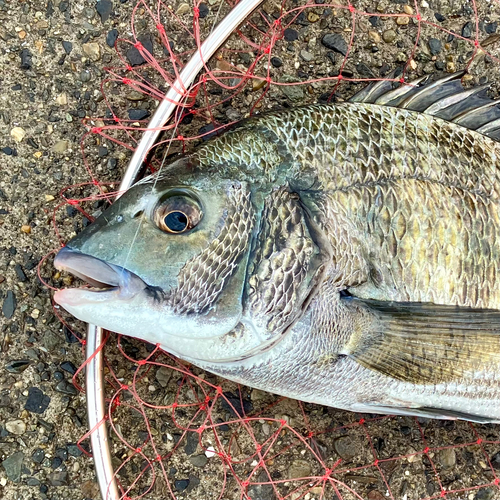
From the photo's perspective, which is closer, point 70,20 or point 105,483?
point 105,483

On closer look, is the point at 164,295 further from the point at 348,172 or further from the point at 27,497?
the point at 27,497

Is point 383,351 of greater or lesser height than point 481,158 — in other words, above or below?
below

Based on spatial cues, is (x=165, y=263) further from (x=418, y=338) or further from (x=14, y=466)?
(x=14, y=466)

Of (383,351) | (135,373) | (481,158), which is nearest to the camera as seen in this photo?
(383,351)

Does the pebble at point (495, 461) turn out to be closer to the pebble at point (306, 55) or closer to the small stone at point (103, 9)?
the pebble at point (306, 55)

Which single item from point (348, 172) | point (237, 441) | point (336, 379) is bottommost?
point (237, 441)

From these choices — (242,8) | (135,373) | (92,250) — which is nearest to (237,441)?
(135,373)

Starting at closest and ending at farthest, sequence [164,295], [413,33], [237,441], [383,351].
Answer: [164,295], [383,351], [237,441], [413,33]
